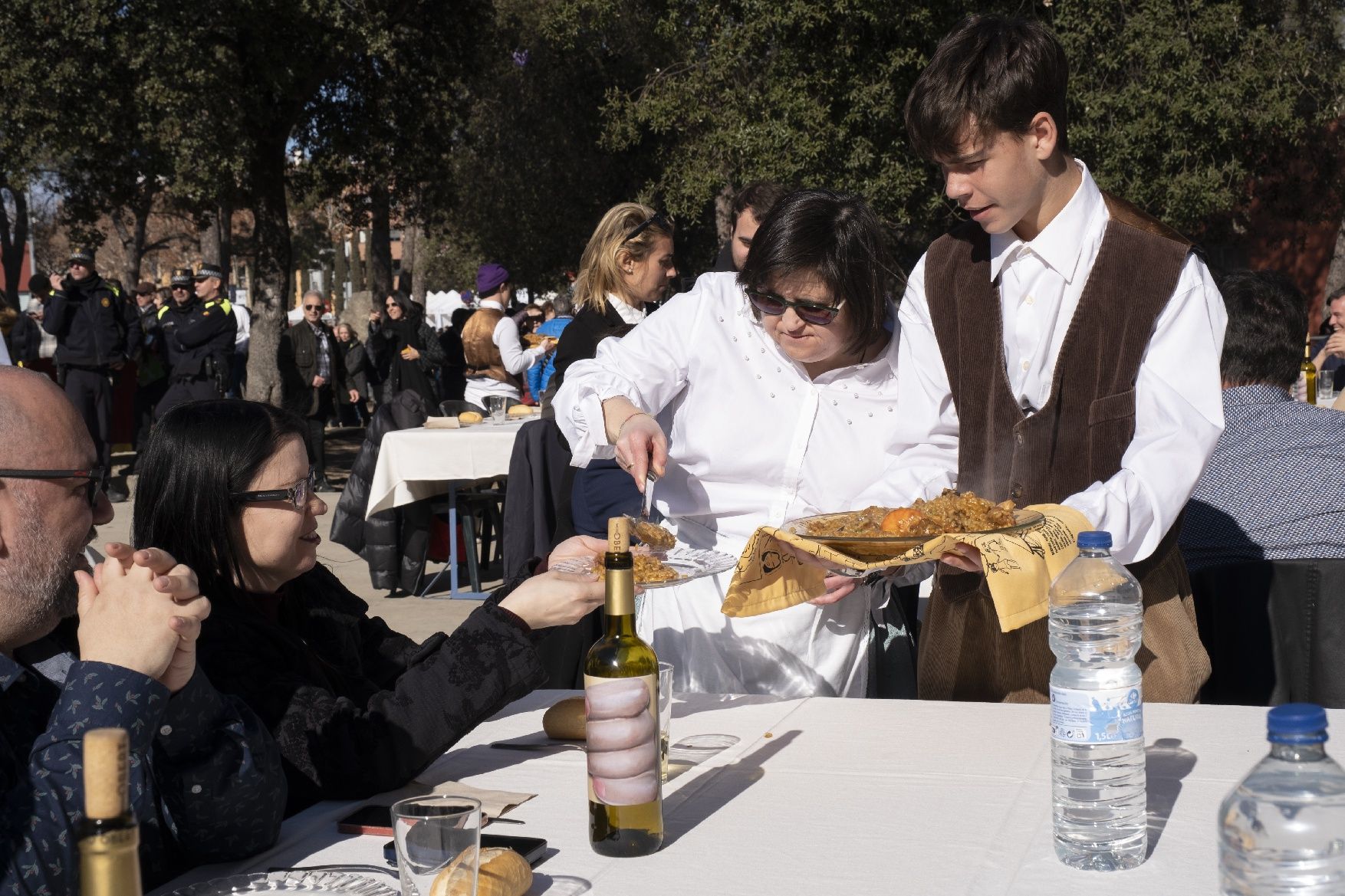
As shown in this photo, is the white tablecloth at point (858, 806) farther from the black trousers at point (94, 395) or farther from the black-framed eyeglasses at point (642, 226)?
the black trousers at point (94, 395)

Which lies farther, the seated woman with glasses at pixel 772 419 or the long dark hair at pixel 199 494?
the seated woman with glasses at pixel 772 419

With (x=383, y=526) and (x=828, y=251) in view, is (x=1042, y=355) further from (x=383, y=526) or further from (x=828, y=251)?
(x=383, y=526)

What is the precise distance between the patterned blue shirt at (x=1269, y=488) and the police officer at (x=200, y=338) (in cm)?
1047

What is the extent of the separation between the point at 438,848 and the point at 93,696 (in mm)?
453

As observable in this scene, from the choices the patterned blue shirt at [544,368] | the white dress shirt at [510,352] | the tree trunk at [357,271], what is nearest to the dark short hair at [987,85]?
the patterned blue shirt at [544,368]

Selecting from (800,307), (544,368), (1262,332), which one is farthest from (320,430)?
(800,307)

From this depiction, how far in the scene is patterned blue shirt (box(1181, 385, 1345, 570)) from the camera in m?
3.50

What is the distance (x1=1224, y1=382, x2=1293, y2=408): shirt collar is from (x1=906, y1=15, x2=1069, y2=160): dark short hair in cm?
147

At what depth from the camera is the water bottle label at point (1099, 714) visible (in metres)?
1.71

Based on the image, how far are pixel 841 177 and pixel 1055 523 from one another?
15284 millimetres

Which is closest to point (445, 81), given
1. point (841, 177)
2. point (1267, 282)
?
point (841, 177)

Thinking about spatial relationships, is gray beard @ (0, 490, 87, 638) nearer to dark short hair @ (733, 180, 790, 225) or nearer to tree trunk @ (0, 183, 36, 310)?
dark short hair @ (733, 180, 790, 225)

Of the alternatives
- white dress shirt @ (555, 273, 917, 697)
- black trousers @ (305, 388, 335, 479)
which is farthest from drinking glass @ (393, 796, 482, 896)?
black trousers @ (305, 388, 335, 479)

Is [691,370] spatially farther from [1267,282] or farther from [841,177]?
[841,177]
